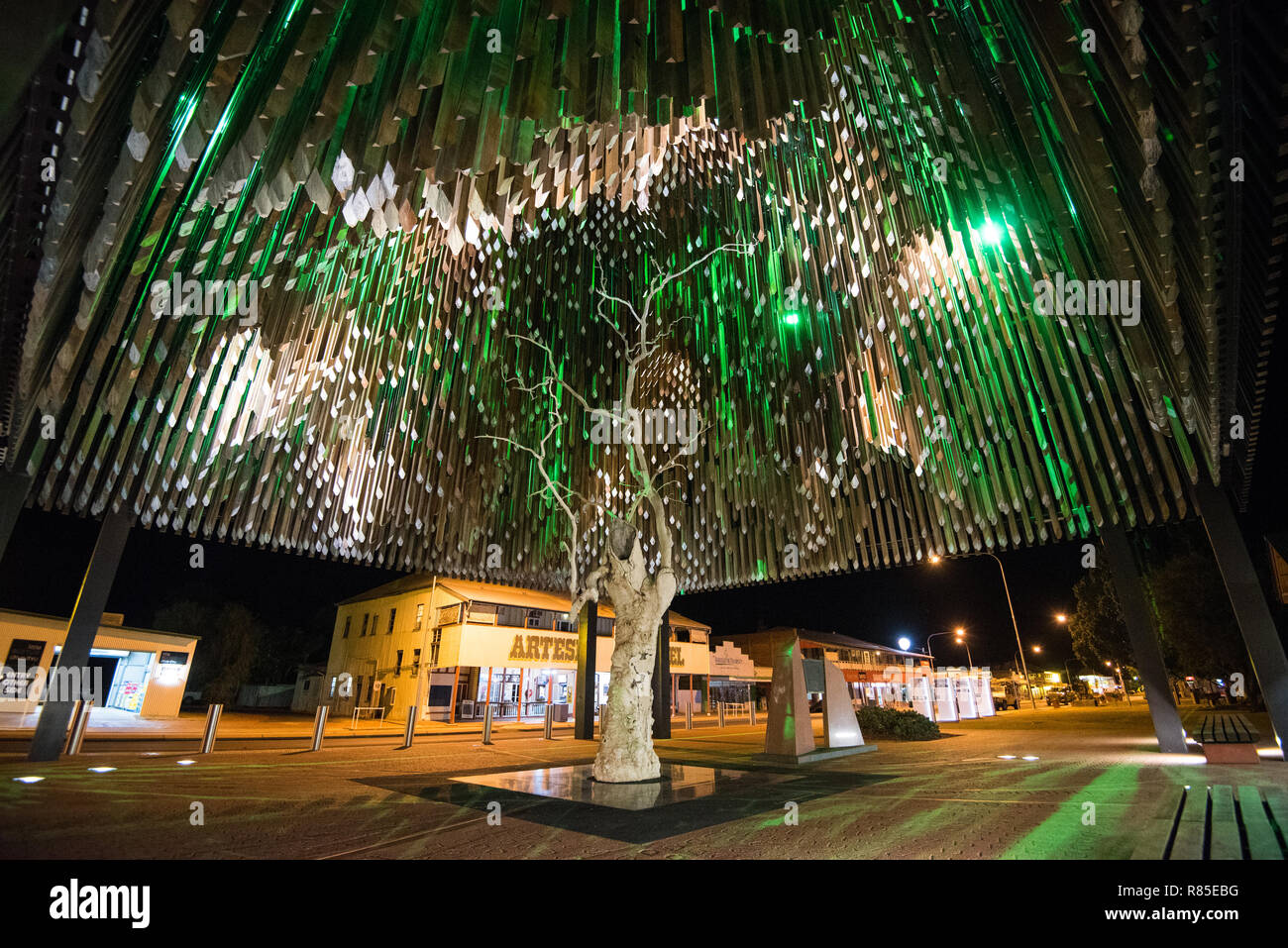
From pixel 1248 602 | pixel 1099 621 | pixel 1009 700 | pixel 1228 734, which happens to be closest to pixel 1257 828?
pixel 1248 602

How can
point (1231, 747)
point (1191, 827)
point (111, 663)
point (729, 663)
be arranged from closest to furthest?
point (1191, 827), point (1231, 747), point (111, 663), point (729, 663)

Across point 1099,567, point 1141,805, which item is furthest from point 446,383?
point 1099,567

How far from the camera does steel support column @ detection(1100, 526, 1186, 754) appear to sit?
Answer: 33.4 ft

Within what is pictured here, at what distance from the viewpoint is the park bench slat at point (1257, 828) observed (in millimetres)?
3881

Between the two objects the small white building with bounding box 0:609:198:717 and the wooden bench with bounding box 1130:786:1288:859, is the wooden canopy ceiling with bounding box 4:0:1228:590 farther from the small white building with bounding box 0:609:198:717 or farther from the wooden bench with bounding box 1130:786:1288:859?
the small white building with bounding box 0:609:198:717

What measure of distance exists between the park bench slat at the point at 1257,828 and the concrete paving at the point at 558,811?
667mm

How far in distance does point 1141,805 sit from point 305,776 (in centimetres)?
989

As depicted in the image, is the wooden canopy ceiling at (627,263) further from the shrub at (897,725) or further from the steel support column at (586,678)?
the shrub at (897,725)

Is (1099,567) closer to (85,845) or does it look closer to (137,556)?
(85,845)

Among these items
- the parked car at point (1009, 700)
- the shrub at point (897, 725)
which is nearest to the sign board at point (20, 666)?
the shrub at point (897, 725)

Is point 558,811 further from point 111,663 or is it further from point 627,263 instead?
point 111,663

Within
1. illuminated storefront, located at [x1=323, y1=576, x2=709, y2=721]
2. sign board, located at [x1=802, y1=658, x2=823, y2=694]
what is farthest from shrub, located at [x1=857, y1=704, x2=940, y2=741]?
illuminated storefront, located at [x1=323, y1=576, x2=709, y2=721]

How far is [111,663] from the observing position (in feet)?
85.5

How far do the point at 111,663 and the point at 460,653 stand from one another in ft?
57.2
